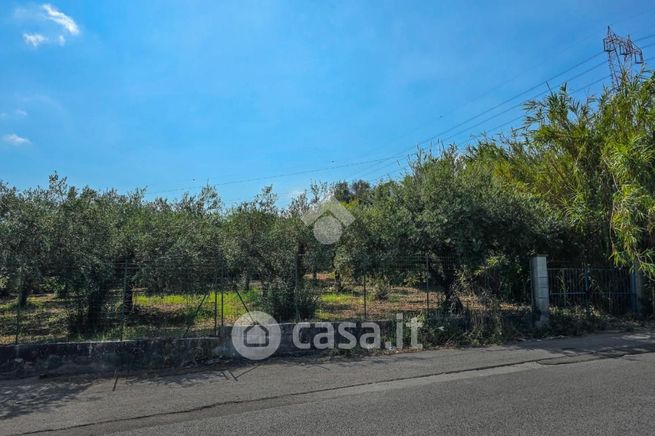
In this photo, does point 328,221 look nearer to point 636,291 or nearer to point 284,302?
point 284,302

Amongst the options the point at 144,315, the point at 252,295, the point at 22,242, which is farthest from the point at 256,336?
the point at 22,242

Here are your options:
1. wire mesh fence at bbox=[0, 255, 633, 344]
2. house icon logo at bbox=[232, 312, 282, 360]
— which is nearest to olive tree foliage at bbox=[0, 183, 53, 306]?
wire mesh fence at bbox=[0, 255, 633, 344]

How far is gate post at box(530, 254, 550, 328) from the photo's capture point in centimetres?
1127

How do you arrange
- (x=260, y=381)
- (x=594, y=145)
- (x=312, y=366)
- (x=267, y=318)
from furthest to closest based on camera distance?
(x=594, y=145) < (x=267, y=318) < (x=312, y=366) < (x=260, y=381)

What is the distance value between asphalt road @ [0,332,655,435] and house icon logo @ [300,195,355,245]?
12.1 feet

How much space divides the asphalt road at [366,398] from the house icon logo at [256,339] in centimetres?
38

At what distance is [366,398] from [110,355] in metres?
4.57

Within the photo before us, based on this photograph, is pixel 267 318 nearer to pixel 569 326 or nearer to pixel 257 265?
pixel 257 265

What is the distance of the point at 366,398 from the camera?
5.98 meters

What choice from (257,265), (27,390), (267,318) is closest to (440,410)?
(267,318)

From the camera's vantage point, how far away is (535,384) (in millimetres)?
6488

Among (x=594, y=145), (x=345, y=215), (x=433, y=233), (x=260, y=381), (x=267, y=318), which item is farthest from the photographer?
(x=594, y=145)

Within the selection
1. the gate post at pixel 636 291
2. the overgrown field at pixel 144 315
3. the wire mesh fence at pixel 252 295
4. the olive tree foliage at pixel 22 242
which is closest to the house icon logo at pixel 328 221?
the wire mesh fence at pixel 252 295

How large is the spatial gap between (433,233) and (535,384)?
185 inches
